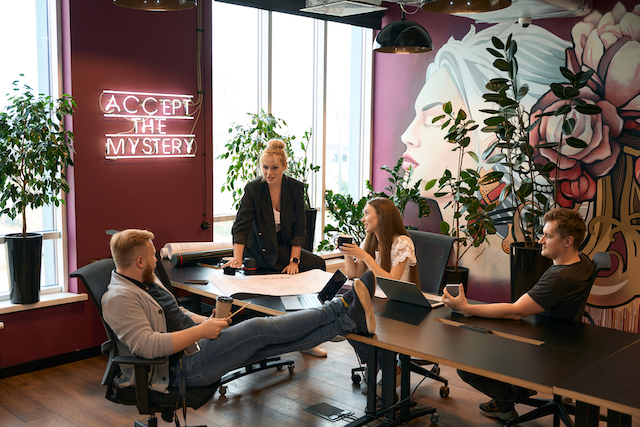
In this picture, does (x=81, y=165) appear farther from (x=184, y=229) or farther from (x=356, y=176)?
(x=356, y=176)

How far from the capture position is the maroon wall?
14.0 ft

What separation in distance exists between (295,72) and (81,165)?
2672 mm

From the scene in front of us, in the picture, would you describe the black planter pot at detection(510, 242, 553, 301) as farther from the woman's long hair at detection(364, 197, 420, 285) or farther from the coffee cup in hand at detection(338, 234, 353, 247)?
the coffee cup in hand at detection(338, 234, 353, 247)

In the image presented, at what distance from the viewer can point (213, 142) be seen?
5.37 m

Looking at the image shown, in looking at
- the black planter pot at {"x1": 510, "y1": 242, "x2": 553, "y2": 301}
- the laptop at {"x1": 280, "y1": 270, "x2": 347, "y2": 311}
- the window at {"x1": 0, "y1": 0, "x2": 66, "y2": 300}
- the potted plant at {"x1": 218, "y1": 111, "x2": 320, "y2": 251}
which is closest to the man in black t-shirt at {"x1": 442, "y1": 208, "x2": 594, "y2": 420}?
the laptop at {"x1": 280, "y1": 270, "x2": 347, "y2": 311}

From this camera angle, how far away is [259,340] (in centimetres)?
273

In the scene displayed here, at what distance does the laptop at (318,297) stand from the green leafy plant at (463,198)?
248 cm

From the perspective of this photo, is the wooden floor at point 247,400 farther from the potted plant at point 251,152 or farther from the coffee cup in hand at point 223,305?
the potted plant at point 251,152

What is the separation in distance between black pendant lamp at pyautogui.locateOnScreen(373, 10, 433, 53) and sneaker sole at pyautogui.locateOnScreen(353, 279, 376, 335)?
6.58ft

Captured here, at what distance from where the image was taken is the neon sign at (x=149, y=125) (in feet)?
14.7

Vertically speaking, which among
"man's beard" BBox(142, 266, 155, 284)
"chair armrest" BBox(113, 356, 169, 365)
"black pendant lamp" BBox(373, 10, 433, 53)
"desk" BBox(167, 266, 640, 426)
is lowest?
"chair armrest" BBox(113, 356, 169, 365)

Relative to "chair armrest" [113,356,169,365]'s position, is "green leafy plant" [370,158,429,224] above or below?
above

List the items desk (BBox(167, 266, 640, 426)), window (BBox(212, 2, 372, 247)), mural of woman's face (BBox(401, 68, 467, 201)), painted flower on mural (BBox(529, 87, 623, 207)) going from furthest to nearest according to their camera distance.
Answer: mural of woman's face (BBox(401, 68, 467, 201)), window (BBox(212, 2, 372, 247)), painted flower on mural (BBox(529, 87, 623, 207)), desk (BBox(167, 266, 640, 426))

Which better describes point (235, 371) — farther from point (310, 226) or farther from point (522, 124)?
point (522, 124)
